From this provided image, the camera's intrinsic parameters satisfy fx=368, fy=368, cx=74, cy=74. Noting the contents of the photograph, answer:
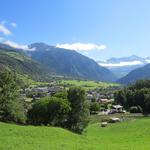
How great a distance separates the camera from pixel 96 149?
158ft

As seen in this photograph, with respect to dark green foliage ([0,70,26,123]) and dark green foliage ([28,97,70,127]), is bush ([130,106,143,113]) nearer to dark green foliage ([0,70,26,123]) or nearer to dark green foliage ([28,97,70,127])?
dark green foliage ([28,97,70,127])

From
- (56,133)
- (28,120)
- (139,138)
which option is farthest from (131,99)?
(56,133)

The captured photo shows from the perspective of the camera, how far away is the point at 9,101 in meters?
86.5

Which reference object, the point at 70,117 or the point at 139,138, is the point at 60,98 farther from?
the point at 139,138

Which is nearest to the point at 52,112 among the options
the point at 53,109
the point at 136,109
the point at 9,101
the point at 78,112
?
the point at 53,109

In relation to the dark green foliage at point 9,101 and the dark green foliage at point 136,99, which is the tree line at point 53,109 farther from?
the dark green foliage at point 136,99

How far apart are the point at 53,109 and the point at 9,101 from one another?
1051 cm

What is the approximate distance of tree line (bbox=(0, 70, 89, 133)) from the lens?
84062mm

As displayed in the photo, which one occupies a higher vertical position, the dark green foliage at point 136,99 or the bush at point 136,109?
the dark green foliage at point 136,99

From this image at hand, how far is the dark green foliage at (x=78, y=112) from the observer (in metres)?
83.8

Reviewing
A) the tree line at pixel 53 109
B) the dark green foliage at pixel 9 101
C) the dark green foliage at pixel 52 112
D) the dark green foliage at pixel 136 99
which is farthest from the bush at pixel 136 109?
the dark green foliage at pixel 9 101

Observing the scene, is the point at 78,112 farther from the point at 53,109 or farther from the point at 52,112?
the point at 52,112

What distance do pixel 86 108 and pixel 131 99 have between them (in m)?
97.2

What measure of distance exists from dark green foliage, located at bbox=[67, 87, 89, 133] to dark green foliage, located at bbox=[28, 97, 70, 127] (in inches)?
69.3
